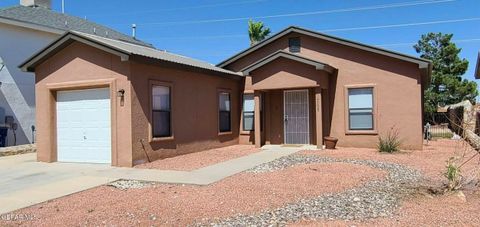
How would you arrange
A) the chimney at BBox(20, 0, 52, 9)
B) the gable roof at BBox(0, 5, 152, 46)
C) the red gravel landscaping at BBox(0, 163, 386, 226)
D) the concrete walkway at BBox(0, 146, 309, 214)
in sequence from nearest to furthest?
the red gravel landscaping at BBox(0, 163, 386, 226) → the concrete walkway at BBox(0, 146, 309, 214) → the gable roof at BBox(0, 5, 152, 46) → the chimney at BBox(20, 0, 52, 9)

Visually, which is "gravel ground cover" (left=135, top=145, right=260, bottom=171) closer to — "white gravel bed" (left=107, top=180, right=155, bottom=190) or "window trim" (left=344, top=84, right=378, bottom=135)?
"white gravel bed" (left=107, top=180, right=155, bottom=190)

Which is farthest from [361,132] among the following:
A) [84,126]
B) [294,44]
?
[84,126]

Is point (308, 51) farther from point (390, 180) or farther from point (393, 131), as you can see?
point (390, 180)

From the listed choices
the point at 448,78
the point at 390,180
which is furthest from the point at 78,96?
the point at 448,78

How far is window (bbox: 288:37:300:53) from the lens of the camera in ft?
58.3

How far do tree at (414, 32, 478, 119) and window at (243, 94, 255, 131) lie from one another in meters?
22.4

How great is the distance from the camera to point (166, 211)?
6719 millimetres

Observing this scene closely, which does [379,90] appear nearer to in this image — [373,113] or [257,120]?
[373,113]

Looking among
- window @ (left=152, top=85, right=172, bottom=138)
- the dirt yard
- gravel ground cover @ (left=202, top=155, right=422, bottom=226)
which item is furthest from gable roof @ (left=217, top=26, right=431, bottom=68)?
gravel ground cover @ (left=202, top=155, right=422, bottom=226)

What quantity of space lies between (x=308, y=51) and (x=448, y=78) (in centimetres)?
2321

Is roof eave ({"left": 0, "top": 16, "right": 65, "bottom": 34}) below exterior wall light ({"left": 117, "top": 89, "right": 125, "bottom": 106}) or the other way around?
the other way around

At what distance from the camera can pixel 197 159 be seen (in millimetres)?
12742

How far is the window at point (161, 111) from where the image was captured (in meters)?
12.6

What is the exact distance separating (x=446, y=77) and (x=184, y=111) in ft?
95.8
